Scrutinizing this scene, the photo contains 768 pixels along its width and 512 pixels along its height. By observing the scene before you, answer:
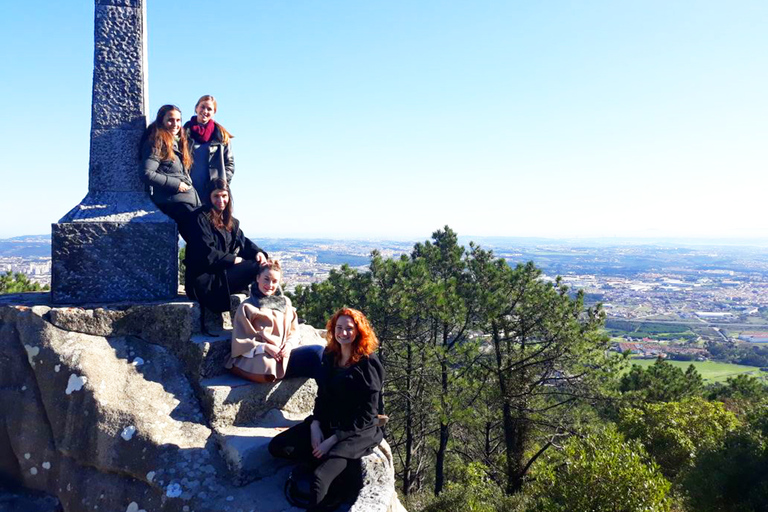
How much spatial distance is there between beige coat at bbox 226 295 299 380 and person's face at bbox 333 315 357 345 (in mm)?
1043

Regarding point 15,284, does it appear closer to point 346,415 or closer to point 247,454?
point 247,454

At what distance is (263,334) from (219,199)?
1.59m

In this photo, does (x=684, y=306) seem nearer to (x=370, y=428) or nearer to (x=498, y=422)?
(x=498, y=422)

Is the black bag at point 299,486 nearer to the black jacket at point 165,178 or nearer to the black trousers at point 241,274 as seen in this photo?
the black trousers at point 241,274

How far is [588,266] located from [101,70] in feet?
443

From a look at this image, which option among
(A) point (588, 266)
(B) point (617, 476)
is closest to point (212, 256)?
(B) point (617, 476)

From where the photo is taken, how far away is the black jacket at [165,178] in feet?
18.6

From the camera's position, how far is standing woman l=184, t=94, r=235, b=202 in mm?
6250

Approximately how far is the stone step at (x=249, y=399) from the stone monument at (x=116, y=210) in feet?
5.23

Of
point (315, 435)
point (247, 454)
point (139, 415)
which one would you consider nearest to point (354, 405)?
point (315, 435)

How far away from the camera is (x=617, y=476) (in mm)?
6516

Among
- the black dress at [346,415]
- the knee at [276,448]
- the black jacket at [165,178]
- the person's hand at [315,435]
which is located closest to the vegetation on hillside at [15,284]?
the black jacket at [165,178]

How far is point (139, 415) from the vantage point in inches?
177

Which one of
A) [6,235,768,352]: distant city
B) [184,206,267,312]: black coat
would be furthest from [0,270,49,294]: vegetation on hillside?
[6,235,768,352]: distant city
